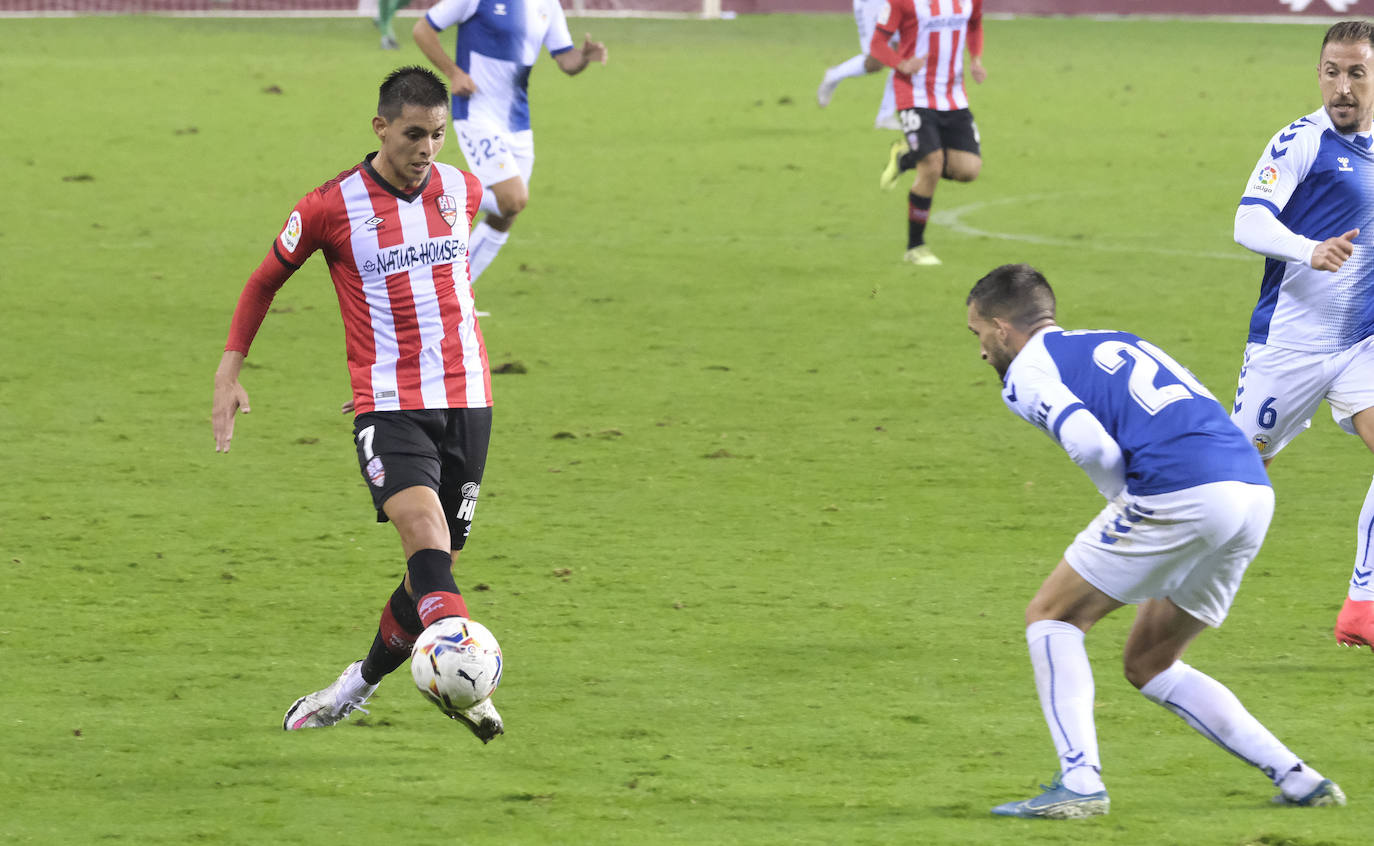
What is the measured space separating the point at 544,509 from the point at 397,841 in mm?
3486

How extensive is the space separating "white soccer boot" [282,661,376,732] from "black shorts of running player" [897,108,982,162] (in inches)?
361

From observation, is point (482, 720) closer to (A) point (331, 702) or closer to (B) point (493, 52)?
(A) point (331, 702)

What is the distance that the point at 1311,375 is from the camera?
6.58 meters

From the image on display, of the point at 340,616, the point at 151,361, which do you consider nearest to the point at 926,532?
the point at 340,616

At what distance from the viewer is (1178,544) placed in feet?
15.7

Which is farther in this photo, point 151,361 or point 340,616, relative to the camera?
point 151,361

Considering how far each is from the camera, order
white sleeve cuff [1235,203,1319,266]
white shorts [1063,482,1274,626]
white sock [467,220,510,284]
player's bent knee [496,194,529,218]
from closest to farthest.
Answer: white shorts [1063,482,1274,626]
white sleeve cuff [1235,203,1319,266]
player's bent knee [496,194,529,218]
white sock [467,220,510,284]

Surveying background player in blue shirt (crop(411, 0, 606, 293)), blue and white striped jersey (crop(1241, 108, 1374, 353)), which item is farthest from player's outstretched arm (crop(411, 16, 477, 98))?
blue and white striped jersey (crop(1241, 108, 1374, 353))

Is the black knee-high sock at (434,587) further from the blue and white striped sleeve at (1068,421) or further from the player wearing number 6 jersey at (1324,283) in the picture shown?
the player wearing number 6 jersey at (1324,283)

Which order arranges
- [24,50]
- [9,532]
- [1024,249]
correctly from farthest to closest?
1. [24,50]
2. [1024,249]
3. [9,532]

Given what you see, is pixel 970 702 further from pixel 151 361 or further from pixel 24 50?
pixel 24 50

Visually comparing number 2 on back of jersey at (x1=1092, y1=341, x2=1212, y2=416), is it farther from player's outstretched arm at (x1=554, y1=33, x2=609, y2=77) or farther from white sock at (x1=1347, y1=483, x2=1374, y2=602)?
player's outstretched arm at (x1=554, y1=33, x2=609, y2=77)

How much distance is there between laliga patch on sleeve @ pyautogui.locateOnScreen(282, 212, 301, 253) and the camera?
223 inches

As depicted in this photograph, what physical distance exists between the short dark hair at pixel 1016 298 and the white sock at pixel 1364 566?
2.03 metres
